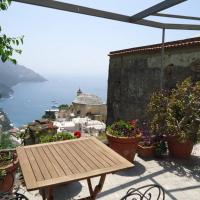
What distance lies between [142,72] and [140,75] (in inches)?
8.4

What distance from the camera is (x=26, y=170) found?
120 inches

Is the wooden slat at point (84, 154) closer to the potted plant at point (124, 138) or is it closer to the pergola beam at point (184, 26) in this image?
the potted plant at point (124, 138)

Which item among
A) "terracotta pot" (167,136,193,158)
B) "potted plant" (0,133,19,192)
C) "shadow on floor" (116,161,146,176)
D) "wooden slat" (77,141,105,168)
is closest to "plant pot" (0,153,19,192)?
"potted plant" (0,133,19,192)

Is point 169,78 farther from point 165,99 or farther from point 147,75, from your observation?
point 165,99

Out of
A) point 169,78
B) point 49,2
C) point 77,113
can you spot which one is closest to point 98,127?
point 77,113

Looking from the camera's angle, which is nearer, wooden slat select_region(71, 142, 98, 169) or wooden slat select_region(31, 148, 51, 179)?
wooden slat select_region(31, 148, 51, 179)

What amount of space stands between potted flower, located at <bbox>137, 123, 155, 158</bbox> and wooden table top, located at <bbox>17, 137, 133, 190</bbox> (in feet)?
8.00

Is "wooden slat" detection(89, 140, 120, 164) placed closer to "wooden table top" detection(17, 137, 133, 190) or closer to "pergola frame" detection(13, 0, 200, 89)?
"wooden table top" detection(17, 137, 133, 190)

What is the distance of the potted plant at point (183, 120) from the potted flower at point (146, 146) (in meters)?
0.43

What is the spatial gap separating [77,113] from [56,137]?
155 ft

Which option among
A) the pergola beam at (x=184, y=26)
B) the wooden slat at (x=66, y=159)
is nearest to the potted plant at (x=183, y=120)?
the pergola beam at (x=184, y=26)

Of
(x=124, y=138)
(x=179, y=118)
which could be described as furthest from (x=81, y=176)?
(x=179, y=118)

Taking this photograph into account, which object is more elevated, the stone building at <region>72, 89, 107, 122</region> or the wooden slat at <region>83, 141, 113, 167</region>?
the wooden slat at <region>83, 141, 113, 167</region>

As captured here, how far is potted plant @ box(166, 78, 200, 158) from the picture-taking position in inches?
232
